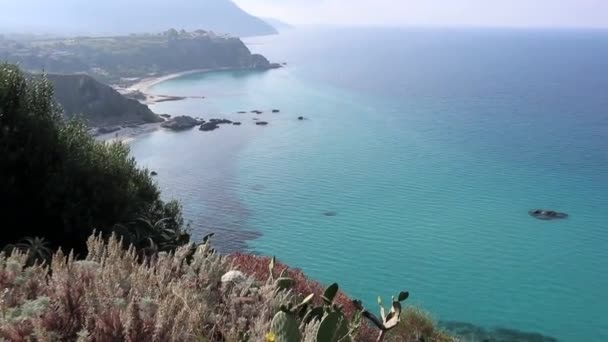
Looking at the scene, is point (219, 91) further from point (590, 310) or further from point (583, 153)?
point (590, 310)

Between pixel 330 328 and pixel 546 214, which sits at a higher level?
pixel 330 328

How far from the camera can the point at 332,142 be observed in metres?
79.7

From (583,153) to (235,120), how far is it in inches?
2084

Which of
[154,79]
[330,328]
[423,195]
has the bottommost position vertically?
[423,195]

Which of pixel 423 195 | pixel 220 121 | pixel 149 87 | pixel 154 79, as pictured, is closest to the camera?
pixel 423 195

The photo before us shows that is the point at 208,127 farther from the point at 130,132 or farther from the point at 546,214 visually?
the point at 546,214

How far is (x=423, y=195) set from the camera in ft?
187

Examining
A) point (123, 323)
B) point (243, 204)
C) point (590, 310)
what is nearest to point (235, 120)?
point (243, 204)

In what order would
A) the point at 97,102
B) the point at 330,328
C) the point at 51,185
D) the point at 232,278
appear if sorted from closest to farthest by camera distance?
the point at 330,328, the point at 232,278, the point at 51,185, the point at 97,102

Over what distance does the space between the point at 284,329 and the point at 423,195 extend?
175 ft

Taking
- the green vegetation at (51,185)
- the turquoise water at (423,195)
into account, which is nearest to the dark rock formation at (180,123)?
the turquoise water at (423,195)

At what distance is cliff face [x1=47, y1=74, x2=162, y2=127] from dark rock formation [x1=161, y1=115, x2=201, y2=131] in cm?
541

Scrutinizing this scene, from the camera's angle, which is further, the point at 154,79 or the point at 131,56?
the point at 131,56

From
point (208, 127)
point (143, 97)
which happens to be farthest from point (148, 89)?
point (208, 127)
